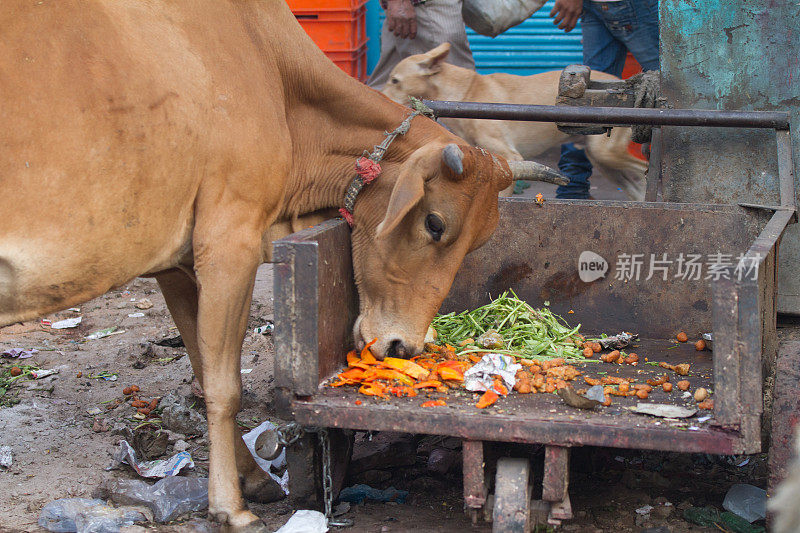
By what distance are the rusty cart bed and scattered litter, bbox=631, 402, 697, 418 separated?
4cm

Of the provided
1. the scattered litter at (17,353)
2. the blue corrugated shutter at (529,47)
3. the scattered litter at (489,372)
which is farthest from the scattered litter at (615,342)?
the blue corrugated shutter at (529,47)

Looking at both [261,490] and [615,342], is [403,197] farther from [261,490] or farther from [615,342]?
[261,490]

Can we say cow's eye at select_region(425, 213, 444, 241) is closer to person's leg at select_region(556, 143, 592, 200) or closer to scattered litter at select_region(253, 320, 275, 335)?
scattered litter at select_region(253, 320, 275, 335)

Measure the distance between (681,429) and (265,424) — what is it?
2219mm

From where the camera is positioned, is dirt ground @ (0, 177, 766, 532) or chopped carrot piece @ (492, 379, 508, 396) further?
dirt ground @ (0, 177, 766, 532)

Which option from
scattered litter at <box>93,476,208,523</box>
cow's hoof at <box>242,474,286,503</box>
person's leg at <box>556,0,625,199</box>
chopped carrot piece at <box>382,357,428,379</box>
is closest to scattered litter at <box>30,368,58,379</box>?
scattered litter at <box>93,476,208,523</box>

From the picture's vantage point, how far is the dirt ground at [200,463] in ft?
12.1

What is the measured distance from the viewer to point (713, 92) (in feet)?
16.0

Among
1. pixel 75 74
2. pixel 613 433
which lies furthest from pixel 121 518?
pixel 613 433

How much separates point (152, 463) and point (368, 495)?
1022 millimetres

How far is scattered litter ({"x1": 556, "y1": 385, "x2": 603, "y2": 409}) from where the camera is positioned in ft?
10.7

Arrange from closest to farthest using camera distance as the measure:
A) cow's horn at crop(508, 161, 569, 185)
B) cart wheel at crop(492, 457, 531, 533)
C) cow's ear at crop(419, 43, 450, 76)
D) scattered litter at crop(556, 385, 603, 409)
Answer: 1. cart wheel at crop(492, 457, 531, 533)
2. scattered litter at crop(556, 385, 603, 409)
3. cow's horn at crop(508, 161, 569, 185)
4. cow's ear at crop(419, 43, 450, 76)

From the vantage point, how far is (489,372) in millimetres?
3680

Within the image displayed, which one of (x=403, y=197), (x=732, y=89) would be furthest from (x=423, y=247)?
(x=732, y=89)
